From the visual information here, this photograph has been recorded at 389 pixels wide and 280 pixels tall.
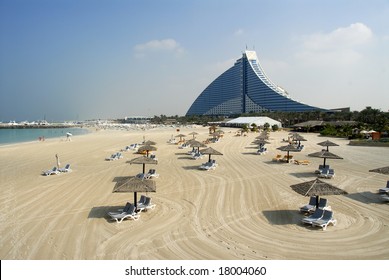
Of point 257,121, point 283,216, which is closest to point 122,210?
point 283,216

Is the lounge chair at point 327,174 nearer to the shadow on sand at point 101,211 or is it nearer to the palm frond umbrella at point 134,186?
the palm frond umbrella at point 134,186

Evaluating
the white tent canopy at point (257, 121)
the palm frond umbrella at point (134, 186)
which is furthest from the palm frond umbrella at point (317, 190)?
the white tent canopy at point (257, 121)

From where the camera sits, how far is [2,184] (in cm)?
1227

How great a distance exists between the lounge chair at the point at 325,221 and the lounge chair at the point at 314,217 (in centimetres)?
7

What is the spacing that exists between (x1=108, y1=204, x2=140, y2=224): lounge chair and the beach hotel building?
89913 millimetres

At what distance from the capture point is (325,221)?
7.08 meters

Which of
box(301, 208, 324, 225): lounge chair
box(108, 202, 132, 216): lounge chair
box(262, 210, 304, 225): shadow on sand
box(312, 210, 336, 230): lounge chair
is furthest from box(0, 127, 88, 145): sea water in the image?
box(312, 210, 336, 230): lounge chair

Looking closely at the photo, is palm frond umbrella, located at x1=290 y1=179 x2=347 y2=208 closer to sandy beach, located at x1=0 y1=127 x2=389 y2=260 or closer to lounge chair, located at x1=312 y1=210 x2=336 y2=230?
lounge chair, located at x1=312 y1=210 x2=336 y2=230

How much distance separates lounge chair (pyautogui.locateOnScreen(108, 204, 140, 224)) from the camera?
7.56 metres

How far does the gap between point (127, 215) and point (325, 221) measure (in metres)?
4.97

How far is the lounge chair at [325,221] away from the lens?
23.0 feet

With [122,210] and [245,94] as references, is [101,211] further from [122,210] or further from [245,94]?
[245,94]

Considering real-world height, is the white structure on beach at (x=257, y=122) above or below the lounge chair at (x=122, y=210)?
above
